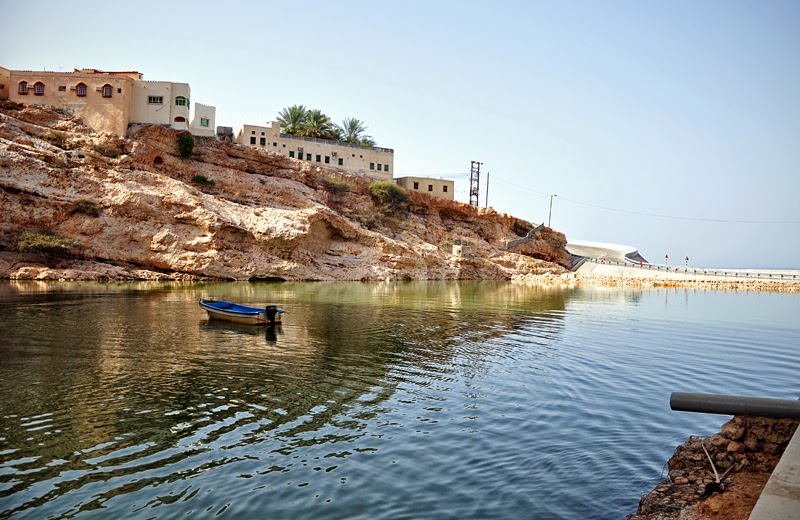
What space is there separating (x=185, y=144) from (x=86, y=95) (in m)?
10.3

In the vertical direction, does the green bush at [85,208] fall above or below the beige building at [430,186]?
below

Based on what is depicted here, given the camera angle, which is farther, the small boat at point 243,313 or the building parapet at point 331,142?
the building parapet at point 331,142

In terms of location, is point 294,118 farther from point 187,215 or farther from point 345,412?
point 345,412

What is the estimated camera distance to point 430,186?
290 ft

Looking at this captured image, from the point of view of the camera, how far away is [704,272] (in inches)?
3292

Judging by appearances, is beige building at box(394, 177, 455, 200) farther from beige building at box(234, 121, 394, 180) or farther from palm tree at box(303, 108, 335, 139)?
palm tree at box(303, 108, 335, 139)

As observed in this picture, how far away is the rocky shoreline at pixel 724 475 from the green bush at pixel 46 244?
1959 inches

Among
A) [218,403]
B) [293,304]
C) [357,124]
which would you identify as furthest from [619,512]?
[357,124]

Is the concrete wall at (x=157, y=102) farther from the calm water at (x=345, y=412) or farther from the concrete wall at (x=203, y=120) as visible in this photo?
the calm water at (x=345, y=412)

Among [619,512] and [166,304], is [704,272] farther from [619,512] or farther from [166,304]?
[619,512]

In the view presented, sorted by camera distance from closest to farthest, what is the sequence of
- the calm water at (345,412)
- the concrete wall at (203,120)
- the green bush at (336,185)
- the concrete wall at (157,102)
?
the calm water at (345,412) < the concrete wall at (157,102) < the concrete wall at (203,120) < the green bush at (336,185)

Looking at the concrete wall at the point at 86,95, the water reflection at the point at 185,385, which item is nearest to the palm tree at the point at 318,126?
the concrete wall at the point at 86,95

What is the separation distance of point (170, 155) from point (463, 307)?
39.6 metres

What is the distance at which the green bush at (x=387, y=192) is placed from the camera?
261 feet
